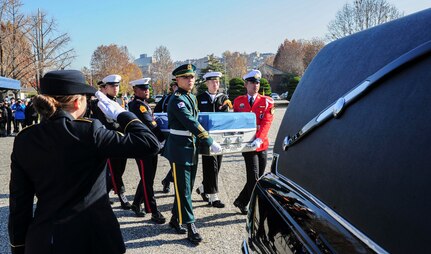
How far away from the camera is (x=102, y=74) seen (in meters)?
63.1

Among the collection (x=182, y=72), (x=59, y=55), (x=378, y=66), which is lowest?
(x=378, y=66)

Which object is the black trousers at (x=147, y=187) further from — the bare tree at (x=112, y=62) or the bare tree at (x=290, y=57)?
the bare tree at (x=290, y=57)

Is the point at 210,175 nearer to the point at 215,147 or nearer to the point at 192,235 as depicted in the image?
the point at 215,147

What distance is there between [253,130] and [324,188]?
3.49 meters

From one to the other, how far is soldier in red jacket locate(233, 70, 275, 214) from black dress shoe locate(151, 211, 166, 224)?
103cm

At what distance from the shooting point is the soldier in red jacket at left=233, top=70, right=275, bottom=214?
16.2ft

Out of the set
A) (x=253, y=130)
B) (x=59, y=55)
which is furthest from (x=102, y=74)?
(x=253, y=130)

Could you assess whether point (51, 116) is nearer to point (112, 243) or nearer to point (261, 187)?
point (112, 243)

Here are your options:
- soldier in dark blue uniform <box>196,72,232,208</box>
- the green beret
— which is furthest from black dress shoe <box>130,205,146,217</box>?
the green beret

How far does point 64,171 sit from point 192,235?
98.7 inches

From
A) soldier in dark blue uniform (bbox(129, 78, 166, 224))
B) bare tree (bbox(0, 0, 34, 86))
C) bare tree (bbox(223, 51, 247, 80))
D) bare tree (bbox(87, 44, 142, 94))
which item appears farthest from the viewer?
bare tree (bbox(223, 51, 247, 80))

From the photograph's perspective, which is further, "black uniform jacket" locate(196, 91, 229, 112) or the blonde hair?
"black uniform jacket" locate(196, 91, 229, 112)

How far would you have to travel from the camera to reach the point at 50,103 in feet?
6.44

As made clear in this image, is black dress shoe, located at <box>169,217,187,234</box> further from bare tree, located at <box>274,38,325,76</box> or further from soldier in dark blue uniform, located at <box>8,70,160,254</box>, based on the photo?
bare tree, located at <box>274,38,325,76</box>
